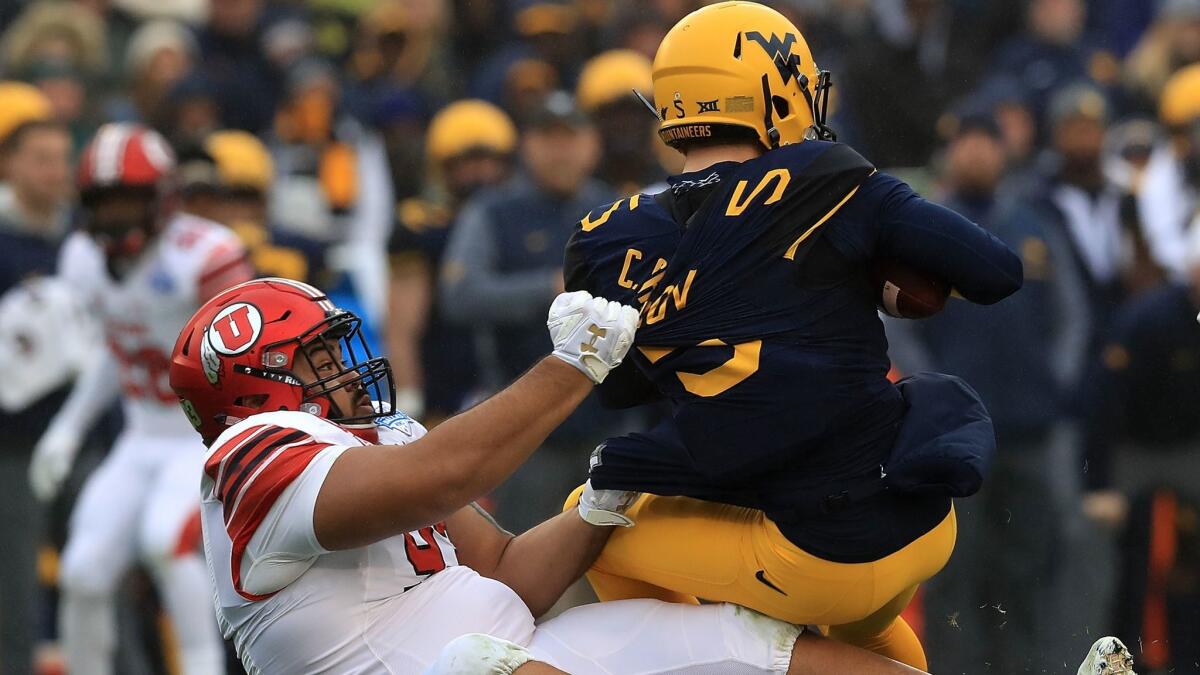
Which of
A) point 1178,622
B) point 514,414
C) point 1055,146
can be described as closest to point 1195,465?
point 1178,622

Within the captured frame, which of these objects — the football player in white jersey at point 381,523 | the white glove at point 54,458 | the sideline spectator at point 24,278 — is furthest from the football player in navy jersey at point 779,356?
the sideline spectator at point 24,278

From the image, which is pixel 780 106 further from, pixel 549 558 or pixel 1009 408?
pixel 1009 408

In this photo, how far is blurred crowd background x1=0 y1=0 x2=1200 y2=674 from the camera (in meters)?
7.79

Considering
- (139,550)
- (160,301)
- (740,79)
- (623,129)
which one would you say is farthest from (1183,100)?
(740,79)

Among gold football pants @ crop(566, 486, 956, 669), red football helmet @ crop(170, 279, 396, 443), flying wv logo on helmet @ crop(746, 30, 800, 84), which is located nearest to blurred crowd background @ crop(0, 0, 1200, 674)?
gold football pants @ crop(566, 486, 956, 669)

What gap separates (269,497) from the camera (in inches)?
148

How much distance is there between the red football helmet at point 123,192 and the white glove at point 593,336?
4.30 meters

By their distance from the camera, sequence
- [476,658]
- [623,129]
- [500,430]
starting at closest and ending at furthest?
[476,658] → [500,430] → [623,129]

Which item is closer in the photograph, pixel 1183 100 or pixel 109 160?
pixel 109 160

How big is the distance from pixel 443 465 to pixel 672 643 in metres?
0.65

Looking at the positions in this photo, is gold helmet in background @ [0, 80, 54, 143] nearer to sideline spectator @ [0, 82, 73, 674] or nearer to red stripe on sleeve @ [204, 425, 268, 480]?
sideline spectator @ [0, 82, 73, 674]

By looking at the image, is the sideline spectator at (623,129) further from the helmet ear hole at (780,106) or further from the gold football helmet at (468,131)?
the helmet ear hole at (780,106)

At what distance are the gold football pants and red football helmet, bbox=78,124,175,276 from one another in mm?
4158

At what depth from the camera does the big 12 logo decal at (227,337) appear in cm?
404
